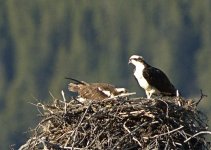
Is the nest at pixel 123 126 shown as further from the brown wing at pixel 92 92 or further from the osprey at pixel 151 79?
the osprey at pixel 151 79

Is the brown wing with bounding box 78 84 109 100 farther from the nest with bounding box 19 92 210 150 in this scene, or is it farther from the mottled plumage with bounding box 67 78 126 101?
the nest with bounding box 19 92 210 150

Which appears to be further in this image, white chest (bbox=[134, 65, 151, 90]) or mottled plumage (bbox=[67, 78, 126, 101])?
white chest (bbox=[134, 65, 151, 90])

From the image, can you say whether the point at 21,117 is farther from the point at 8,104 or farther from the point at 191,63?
the point at 191,63

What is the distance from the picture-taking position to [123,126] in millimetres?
9758

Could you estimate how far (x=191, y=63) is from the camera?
362ft

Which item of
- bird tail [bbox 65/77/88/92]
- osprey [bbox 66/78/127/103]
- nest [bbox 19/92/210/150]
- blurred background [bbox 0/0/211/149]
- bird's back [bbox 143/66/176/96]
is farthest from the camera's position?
blurred background [bbox 0/0/211/149]

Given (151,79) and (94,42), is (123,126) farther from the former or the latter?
(94,42)

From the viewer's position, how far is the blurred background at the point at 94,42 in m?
104

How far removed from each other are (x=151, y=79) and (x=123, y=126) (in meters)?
2.40

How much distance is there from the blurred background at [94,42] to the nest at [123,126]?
85.9 metres

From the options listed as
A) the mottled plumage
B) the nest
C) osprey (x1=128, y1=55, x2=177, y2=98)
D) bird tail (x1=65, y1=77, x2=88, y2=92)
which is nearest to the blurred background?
bird tail (x1=65, y1=77, x2=88, y2=92)

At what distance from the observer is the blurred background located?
4082 inches

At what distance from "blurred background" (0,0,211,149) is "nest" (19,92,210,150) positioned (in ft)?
282

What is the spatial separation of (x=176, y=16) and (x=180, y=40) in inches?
209
